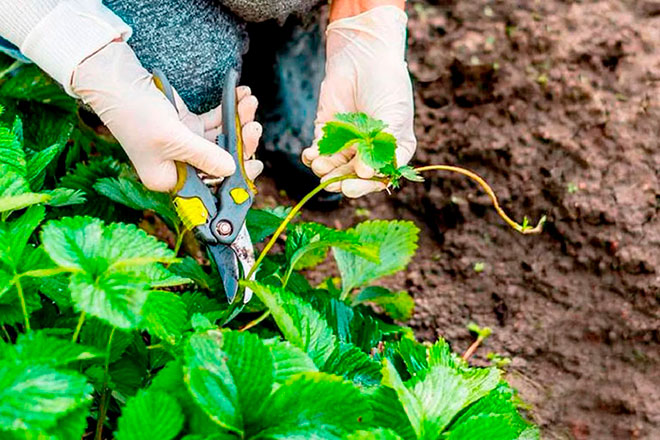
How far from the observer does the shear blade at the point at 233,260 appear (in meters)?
1.12

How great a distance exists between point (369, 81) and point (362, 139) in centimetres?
50

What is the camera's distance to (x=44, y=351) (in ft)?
2.12

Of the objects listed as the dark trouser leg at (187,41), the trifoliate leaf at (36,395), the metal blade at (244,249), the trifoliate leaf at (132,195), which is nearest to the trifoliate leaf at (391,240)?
the metal blade at (244,249)

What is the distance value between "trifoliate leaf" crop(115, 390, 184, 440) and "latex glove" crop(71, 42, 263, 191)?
1.85 ft

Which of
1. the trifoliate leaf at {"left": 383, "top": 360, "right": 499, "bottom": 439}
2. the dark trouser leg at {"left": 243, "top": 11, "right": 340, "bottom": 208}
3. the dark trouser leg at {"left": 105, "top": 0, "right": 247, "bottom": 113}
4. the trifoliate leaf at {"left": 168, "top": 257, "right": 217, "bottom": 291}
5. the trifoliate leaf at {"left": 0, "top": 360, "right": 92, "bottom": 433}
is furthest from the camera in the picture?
the dark trouser leg at {"left": 243, "top": 11, "right": 340, "bottom": 208}

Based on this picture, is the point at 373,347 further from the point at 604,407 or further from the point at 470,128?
the point at 470,128

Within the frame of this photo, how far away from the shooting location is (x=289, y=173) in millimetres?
1753

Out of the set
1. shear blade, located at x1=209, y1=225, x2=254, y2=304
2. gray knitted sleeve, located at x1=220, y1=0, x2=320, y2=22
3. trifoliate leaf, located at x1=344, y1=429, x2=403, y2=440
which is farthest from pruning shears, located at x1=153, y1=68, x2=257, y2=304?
trifoliate leaf, located at x1=344, y1=429, x2=403, y2=440

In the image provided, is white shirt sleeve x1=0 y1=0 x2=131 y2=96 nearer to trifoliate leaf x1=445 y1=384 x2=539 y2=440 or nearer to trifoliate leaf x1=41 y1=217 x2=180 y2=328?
trifoliate leaf x1=41 y1=217 x2=180 y2=328

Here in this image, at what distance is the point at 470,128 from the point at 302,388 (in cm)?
117

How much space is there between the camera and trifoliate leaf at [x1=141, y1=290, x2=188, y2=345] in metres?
0.70

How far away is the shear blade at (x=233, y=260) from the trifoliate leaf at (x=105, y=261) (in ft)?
1.40

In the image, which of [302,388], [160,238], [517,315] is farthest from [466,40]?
[302,388]

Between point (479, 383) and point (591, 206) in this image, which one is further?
point (591, 206)
